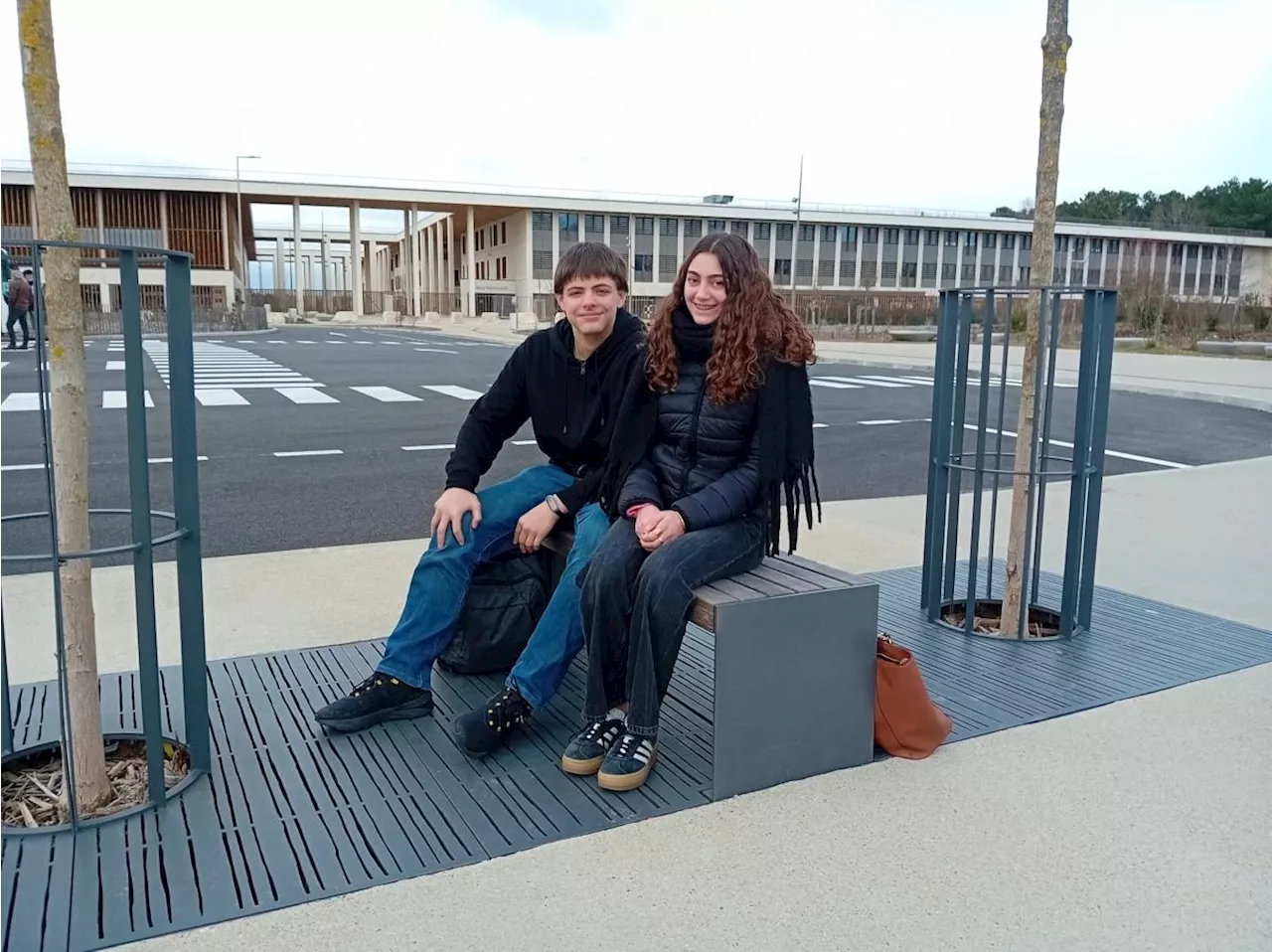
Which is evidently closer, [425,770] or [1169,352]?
[425,770]

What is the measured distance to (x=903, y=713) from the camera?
10.6 feet

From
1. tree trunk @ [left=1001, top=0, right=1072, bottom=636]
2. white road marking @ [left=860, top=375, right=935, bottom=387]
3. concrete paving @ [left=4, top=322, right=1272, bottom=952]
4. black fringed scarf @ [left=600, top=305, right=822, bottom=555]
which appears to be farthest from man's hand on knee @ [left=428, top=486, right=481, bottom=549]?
white road marking @ [left=860, top=375, right=935, bottom=387]

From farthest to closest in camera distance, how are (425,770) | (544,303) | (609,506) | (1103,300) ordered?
(544,303), (1103,300), (609,506), (425,770)

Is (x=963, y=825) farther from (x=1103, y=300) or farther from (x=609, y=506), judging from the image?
(x=1103, y=300)

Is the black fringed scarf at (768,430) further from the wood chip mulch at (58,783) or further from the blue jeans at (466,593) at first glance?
the wood chip mulch at (58,783)

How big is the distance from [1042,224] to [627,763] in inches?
119

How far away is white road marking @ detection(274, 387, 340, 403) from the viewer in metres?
13.9

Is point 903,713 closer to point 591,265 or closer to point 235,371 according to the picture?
point 591,265

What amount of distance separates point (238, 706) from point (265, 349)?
2563 cm

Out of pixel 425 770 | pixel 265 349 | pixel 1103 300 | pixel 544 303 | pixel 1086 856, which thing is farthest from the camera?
pixel 544 303

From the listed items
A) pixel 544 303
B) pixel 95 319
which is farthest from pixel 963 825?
pixel 544 303

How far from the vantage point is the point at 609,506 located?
3562 millimetres

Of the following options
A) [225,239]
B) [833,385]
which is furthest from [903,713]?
[225,239]

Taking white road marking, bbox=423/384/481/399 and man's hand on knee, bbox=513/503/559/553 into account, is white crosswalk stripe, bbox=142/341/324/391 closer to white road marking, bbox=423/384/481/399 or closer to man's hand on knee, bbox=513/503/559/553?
white road marking, bbox=423/384/481/399
